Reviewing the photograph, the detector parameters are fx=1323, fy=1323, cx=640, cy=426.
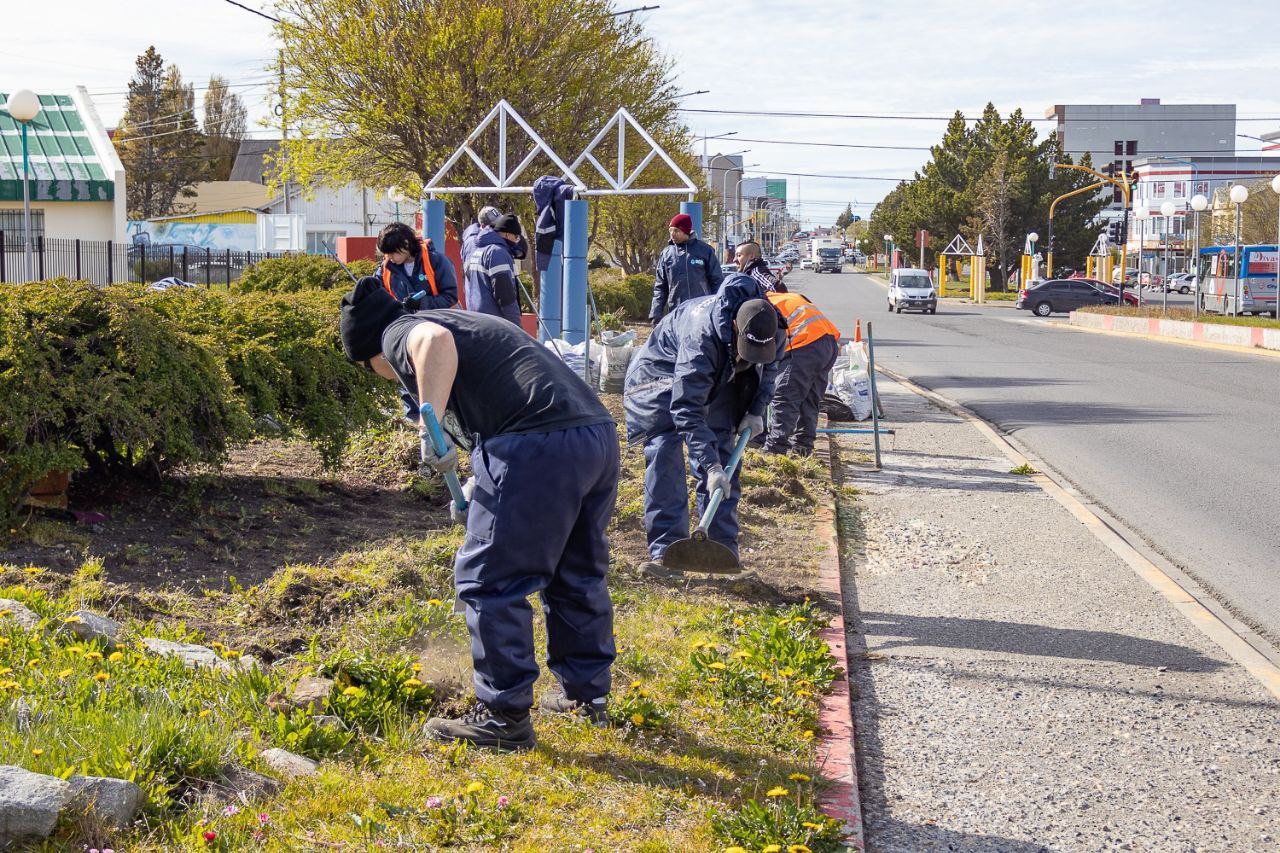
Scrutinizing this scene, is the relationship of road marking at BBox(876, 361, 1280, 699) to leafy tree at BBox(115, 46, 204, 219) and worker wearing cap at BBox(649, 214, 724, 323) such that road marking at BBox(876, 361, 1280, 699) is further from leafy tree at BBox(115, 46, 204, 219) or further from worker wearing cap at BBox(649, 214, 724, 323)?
leafy tree at BBox(115, 46, 204, 219)

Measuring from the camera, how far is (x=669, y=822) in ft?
11.8

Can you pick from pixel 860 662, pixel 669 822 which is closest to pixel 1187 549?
pixel 860 662

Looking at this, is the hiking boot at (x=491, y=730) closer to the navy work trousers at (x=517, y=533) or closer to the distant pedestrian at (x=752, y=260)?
the navy work trousers at (x=517, y=533)

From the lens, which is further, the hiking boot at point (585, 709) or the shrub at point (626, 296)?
the shrub at point (626, 296)

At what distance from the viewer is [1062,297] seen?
47375 mm

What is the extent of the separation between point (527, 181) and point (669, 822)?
2001cm

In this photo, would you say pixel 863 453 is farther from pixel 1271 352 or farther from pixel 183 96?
pixel 183 96

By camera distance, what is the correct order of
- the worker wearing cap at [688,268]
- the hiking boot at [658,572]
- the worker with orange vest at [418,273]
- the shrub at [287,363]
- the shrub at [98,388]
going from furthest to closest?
1. the worker wearing cap at [688,268]
2. the worker with orange vest at [418,273]
3. the shrub at [287,363]
4. the hiking boot at [658,572]
5. the shrub at [98,388]

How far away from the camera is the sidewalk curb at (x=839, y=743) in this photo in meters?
3.79

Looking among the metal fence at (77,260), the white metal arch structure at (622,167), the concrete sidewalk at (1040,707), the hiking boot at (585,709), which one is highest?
the white metal arch structure at (622,167)

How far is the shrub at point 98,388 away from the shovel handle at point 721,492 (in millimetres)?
2483

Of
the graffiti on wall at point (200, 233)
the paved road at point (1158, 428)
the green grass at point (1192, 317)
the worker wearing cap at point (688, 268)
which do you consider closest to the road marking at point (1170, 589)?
the paved road at point (1158, 428)

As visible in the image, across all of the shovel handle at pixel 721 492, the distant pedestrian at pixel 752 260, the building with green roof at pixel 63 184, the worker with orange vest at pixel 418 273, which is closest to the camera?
the shovel handle at pixel 721 492

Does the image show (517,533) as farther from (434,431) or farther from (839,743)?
(839,743)
